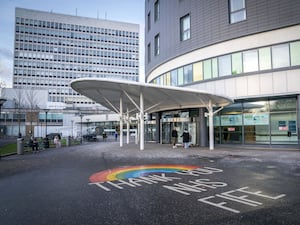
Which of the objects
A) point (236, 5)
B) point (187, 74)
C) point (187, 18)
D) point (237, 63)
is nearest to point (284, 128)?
point (237, 63)

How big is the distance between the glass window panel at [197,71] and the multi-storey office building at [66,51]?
88853 mm

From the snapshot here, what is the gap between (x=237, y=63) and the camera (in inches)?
778

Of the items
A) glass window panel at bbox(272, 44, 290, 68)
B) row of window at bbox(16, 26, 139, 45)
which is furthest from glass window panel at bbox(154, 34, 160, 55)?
row of window at bbox(16, 26, 139, 45)

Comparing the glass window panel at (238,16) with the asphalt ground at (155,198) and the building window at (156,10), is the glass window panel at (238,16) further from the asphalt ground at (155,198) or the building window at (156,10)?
the asphalt ground at (155,198)

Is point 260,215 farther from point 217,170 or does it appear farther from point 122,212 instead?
point 217,170

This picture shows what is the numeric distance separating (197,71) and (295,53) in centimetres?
834

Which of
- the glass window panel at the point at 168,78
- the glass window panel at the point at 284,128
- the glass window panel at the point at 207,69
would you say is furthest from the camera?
the glass window panel at the point at 168,78

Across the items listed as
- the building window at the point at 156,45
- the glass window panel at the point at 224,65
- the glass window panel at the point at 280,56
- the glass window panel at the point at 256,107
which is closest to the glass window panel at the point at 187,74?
the glass window panel at the point at 224,65

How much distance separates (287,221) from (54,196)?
546 cm

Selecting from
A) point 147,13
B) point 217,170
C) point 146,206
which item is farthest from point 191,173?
point 147,13

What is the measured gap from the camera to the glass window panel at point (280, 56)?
58.0ft

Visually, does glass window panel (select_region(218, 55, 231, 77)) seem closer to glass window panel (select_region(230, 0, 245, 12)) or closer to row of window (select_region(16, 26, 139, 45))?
glass window panel (select_region(230, 0, 245, 12))

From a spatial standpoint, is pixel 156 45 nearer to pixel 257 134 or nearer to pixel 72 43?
pixel 257 134

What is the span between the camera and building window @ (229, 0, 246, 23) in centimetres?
1972
